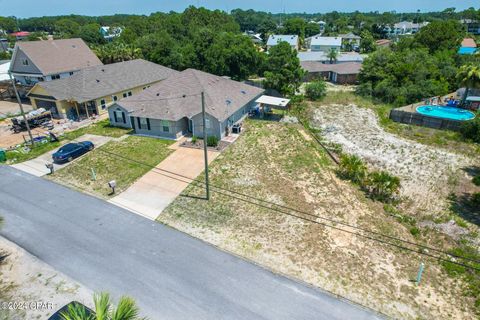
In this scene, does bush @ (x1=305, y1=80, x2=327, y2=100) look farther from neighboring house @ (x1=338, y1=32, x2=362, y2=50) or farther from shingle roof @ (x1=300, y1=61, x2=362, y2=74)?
neighboring house @ (x1=338, y1=32, x2=362, y2=50)

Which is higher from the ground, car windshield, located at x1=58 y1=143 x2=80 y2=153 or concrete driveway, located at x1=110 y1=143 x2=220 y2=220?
car windshield, located at x1=58 y1=143 x2=80 y2=153

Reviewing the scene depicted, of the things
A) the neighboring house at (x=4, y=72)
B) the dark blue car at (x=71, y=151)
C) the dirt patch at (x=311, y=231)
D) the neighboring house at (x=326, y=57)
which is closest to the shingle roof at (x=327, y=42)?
the neighboring house at (x=326, y=57)

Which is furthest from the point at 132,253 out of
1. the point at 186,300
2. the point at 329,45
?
the point at 329,45

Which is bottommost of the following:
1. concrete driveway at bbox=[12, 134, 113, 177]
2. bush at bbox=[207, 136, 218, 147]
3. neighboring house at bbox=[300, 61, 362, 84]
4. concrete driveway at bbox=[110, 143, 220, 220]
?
concrete driveway at bbox=[110, 143, 220, 220]

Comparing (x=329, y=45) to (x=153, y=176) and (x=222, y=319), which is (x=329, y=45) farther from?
(x=222, y=319)

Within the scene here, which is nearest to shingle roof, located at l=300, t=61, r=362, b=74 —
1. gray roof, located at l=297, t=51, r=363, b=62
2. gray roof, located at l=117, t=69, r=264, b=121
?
gray roof, located at l=297, t=51, r=363, b=62

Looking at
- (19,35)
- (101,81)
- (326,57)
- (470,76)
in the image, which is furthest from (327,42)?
(19,35)
